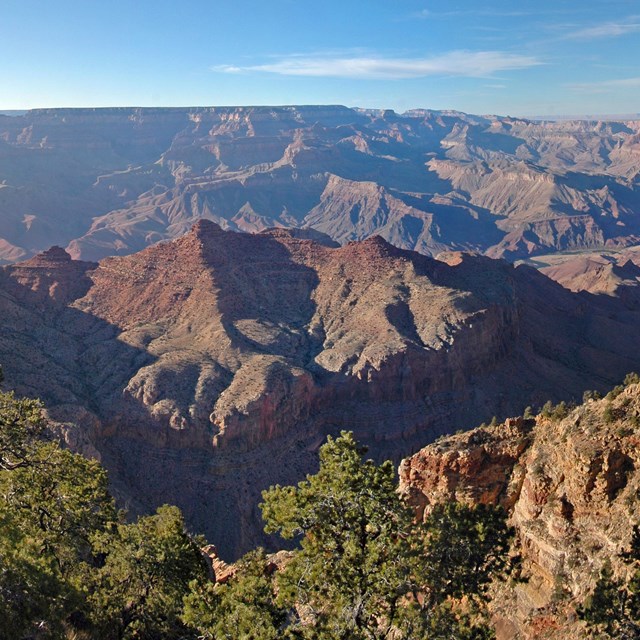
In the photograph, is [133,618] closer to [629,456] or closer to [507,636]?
[507,636]

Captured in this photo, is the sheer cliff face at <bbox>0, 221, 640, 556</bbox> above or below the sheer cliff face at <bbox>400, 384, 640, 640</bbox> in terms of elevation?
below

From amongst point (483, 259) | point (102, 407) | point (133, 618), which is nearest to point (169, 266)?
point (102, 407)

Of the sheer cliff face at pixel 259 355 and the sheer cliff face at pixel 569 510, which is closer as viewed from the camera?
the sheer cliff face at pixel 569 510

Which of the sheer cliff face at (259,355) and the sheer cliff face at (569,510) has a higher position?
the sheer cliff face at (569,510)

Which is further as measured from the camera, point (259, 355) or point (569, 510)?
point (259, 355)
